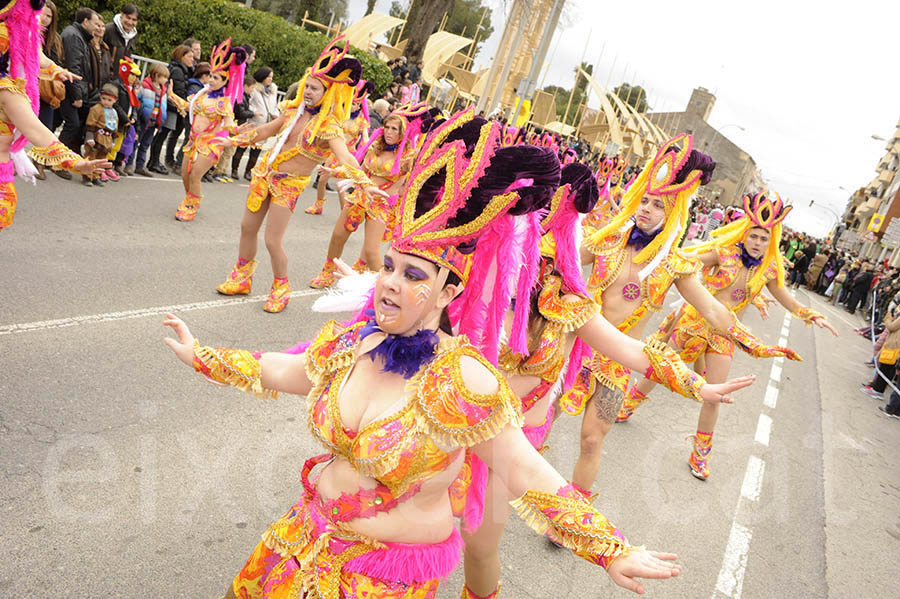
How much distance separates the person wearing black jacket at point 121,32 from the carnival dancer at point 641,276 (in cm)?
834

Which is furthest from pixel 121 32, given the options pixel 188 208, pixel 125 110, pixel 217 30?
pixel 217 30

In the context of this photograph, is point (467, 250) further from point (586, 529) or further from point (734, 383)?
point (734, 383)

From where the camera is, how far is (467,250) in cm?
206

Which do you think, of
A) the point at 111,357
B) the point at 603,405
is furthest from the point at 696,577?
the point at 111,357

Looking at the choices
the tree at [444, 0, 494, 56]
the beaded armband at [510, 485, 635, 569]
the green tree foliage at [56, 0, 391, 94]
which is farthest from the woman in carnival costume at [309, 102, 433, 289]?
the tree at [444, 0, 494, 56]

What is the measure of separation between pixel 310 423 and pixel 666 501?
12.8 feet

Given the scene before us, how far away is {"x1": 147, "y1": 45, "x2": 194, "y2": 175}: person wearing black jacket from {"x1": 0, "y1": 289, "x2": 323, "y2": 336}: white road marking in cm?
545

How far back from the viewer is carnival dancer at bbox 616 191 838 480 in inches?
223

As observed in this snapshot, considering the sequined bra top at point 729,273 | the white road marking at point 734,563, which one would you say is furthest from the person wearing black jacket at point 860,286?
the white road marking at point 734,563

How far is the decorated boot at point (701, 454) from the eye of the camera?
18.5ft

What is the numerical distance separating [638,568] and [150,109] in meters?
10.5

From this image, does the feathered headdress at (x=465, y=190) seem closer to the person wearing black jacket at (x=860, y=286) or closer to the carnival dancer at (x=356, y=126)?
the carnival dancer at (x=356, y=126)

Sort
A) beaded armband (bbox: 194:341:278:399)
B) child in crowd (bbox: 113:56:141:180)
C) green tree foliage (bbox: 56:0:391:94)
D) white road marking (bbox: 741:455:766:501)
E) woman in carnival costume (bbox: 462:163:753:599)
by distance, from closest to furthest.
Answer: beaded armband (bbox: 194:341:278:399)
woman in carnival costume (bbox: 462:163:753:599)
white road marking (bbox: 741:455:766:501)
child in crowd (bbox: 113:56:141:180)
green tree foliage (bbox: 56:0:391:94)

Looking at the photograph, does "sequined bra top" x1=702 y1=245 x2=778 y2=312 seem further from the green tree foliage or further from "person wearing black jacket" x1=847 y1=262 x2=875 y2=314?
"person wearing black jacket" x1=847 y1=262 x2=875 y2=314
